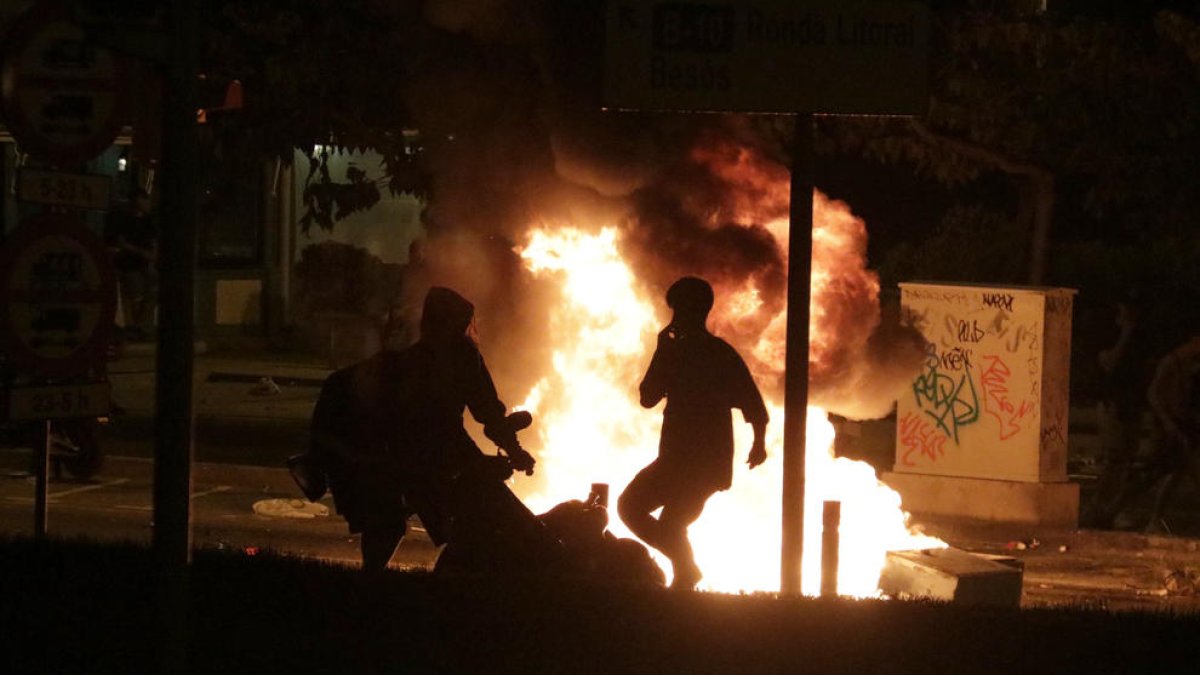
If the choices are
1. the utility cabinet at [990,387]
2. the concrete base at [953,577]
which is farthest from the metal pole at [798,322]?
the utility cabinet at [990,387]

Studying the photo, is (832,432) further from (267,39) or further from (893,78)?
(267,39)

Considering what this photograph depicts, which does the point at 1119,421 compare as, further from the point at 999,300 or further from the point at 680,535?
the point at 680,535

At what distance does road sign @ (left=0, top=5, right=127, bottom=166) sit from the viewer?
6586mm

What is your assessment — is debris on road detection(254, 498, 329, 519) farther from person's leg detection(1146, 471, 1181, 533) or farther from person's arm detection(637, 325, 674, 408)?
person's leg detection(1146, 471, 1181, 533)

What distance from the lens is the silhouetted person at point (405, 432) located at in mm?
8430

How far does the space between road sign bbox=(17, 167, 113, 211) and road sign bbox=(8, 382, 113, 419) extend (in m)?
0.70

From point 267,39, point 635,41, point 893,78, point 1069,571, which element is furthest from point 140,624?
point 267,39

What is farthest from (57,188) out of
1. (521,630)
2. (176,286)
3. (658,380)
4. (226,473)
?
(226,473)

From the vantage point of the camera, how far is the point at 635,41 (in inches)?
300

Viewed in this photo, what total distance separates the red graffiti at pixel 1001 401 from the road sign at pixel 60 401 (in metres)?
7.30

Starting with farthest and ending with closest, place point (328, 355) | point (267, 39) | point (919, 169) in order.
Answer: point (328, 355) < point (919, 169) < point (267, 39)

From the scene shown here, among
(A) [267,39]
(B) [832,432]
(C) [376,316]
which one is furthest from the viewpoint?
(C) [376,316]

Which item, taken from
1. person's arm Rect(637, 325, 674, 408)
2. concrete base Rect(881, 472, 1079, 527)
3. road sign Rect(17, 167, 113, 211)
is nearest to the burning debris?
person's arm Rect(637, 325, 674, 408)

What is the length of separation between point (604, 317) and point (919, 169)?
28.4 ft
